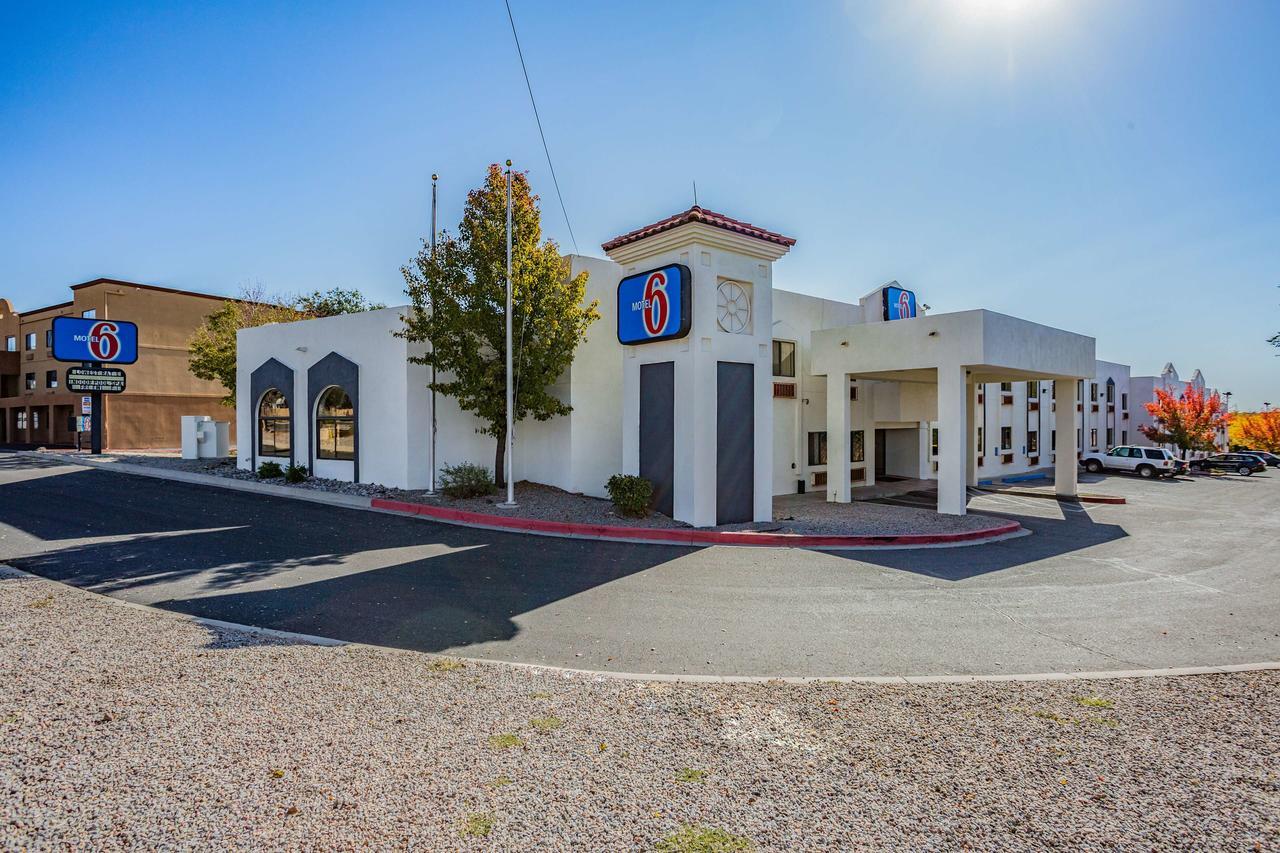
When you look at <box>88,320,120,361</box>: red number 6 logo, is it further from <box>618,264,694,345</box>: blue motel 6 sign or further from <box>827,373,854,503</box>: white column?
<box>827,373,854,503</box>: white column

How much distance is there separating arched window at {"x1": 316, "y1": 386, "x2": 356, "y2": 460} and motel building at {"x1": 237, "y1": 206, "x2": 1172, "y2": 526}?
62mm

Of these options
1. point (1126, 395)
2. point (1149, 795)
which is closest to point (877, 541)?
point (1149, 795)

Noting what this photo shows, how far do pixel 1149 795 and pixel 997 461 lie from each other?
3033cm

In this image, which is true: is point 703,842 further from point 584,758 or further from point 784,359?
point 784,359

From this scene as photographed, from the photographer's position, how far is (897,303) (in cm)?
2272

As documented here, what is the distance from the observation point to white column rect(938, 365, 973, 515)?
53.5ft

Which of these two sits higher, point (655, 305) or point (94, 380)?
point (655, 305)

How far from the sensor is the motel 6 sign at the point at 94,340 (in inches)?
1105

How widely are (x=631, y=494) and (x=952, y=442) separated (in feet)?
29.7

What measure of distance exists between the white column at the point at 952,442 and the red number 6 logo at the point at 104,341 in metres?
35.6

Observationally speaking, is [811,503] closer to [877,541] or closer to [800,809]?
[877,541]

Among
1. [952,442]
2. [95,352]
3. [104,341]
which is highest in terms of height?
[104,341]

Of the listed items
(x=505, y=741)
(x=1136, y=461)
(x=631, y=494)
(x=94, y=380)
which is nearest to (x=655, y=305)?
(x=631, y=494)

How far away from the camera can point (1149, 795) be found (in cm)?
375
